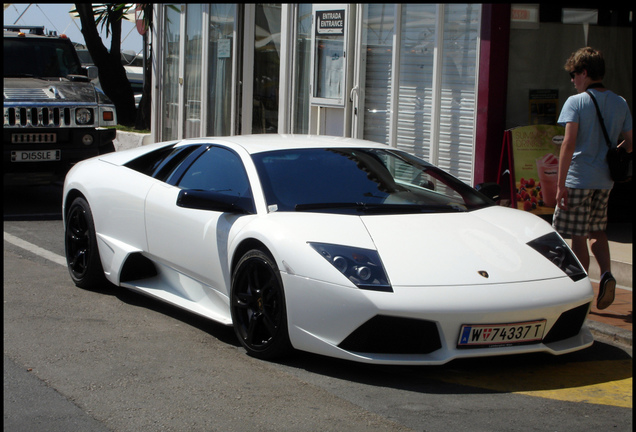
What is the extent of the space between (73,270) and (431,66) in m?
5.37

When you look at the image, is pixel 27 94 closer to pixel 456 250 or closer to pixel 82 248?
pixel 82 248

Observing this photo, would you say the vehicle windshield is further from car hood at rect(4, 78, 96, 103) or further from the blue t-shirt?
car hood at rect(4, 78, 96, 103)

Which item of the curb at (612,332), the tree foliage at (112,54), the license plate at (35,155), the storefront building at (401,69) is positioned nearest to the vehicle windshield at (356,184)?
the curb at (612,332)

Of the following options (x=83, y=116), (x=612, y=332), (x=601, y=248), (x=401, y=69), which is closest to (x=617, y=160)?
(x=601, y=248)

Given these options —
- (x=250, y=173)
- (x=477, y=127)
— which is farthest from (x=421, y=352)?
(x=477, y=127)

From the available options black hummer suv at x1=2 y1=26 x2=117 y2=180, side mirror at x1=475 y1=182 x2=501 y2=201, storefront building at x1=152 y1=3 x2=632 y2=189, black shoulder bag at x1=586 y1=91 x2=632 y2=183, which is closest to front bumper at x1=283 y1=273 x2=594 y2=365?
side mirror at x1=475 y1=182 x2=501 y2=201

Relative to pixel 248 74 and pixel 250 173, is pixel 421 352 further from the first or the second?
pixel 248 74

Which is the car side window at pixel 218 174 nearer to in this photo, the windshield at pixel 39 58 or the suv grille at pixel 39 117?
the suv grille at pixel 39 117

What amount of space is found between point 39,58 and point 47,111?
1.55 metres

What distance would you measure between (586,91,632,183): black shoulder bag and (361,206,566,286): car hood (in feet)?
3.55

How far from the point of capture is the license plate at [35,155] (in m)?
10.9

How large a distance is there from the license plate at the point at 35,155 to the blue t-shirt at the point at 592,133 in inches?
292

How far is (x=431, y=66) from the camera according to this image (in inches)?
405

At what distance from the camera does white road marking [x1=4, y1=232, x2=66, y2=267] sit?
25.5 feet
